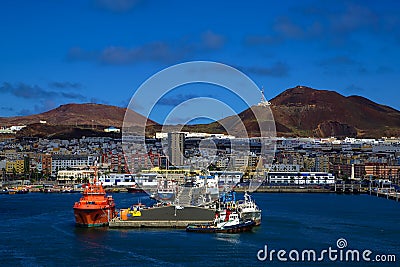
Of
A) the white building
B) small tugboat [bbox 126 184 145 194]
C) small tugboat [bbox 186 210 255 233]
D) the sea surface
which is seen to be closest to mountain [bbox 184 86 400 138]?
the white building

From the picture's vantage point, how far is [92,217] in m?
9.88

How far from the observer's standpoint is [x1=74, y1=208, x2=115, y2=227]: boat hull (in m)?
9.84

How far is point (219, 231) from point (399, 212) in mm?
5222

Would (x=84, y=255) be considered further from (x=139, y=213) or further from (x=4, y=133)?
(x=4, y=133)

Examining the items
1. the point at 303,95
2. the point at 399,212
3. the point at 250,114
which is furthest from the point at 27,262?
the point at 303,95

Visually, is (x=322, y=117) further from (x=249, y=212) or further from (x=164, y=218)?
(x=164, y=218)

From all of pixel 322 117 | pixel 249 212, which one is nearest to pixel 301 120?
pixel 322 117

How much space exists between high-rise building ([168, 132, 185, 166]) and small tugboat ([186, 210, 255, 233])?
1769 cm

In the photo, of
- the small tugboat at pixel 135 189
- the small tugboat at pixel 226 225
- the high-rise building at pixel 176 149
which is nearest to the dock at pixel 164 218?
the small tugboat at pixel 226 225

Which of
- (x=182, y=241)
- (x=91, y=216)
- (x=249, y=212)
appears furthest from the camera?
(x=249, y=212)

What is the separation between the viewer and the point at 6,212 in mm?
A: 12359

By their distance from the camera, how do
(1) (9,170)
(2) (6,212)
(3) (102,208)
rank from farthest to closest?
(1) (9,170), (2) (6,212), (3) (102,208)

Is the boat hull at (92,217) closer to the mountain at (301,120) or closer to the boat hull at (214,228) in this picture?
the boat hull at (214,228)

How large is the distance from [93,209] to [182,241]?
6.13 ft
